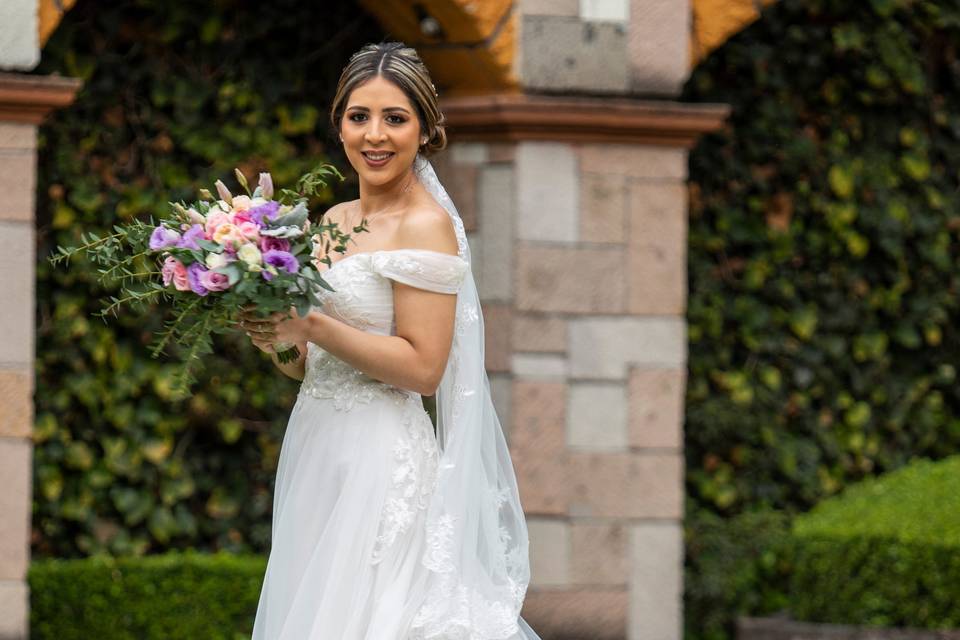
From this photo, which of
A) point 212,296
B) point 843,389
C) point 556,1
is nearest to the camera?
point 212,296

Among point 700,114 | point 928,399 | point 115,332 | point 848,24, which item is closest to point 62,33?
point 115,332

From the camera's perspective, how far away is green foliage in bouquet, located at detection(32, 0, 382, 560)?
5434 millimetres

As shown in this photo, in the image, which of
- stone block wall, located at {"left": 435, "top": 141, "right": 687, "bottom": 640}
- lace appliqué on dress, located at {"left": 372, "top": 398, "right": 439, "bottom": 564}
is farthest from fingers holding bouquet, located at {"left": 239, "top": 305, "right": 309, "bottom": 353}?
stone block wall, located at {"left": 435, "top": 141, "right": 687, "bottom": 640}

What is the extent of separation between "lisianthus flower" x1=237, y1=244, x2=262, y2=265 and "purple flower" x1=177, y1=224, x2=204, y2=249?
94 mm

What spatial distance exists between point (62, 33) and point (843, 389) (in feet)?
11.3

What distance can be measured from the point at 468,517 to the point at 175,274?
30.9 inches

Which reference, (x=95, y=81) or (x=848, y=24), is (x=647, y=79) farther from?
(x=95, y=81)

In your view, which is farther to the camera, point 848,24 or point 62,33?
point 848,24

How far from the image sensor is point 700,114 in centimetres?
535

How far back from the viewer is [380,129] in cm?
304

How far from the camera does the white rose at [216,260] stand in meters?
2.77

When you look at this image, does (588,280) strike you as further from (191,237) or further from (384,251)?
(191,237)

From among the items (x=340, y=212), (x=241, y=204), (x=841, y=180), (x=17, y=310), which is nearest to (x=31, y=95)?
(x=17, y=310)

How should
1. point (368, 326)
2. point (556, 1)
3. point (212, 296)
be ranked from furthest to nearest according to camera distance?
point (556, 1) → point (368, 326) → point (212, 296)
